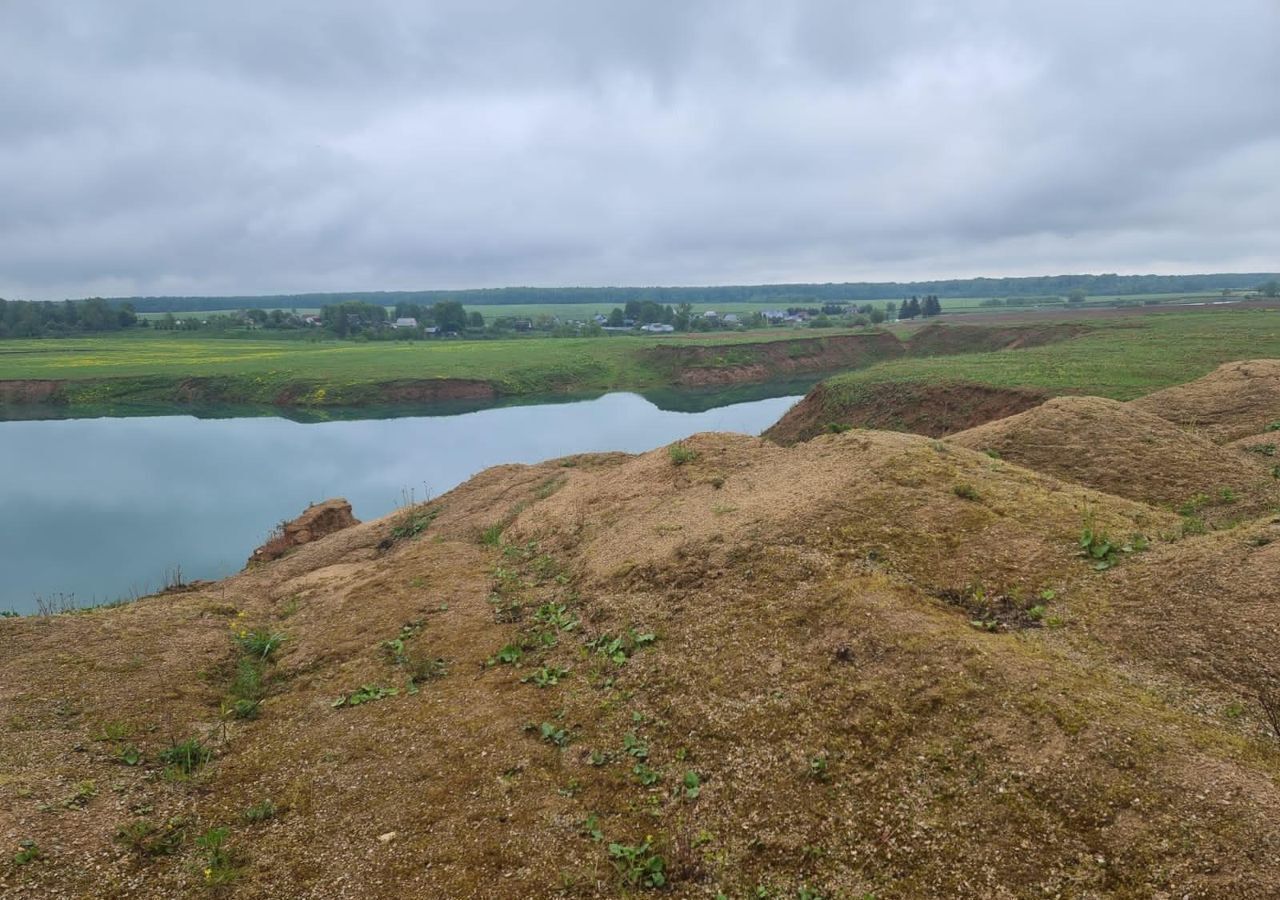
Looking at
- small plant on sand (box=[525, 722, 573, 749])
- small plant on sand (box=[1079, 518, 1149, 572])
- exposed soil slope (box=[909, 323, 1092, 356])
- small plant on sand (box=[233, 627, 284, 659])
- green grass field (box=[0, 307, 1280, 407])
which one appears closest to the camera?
small plant on sand (box=[525, 722, 573, 749])

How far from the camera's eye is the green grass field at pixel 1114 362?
33.4 m

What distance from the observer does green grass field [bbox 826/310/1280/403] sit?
33.4 meters

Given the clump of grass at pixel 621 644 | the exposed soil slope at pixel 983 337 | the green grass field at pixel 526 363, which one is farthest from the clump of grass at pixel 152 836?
the exposed soil slope at pixel 983 337

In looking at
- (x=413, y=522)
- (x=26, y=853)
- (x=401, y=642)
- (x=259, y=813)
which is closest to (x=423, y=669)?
(x=401, y=642)

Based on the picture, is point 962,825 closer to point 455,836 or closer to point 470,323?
point 455,836

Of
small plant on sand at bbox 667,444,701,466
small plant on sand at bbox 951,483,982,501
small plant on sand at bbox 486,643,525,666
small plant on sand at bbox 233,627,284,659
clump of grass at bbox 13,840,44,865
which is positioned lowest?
small plant on sand at bbox 233,627,284,659

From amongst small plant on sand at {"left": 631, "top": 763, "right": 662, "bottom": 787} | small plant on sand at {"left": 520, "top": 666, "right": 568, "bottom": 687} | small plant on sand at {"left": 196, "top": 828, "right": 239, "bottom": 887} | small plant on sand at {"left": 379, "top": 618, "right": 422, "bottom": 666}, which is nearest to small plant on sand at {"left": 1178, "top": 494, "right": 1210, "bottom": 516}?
small plant on sand at {"left": 631, "top": 763, "right": 662, "bottom": 787}

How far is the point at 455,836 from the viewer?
23.8 ft

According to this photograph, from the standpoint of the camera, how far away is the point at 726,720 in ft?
27.8

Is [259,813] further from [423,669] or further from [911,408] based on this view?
[911,408]

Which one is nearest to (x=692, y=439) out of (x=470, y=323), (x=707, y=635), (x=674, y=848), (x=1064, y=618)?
(x=707, y=635)

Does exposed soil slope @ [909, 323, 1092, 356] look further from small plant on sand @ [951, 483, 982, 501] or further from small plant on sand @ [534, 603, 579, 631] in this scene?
small plant on sand @ [534, 603, 579, 631]

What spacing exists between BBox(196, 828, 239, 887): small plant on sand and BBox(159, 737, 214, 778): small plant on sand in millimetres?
1489

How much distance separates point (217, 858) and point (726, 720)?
556 centimetres
